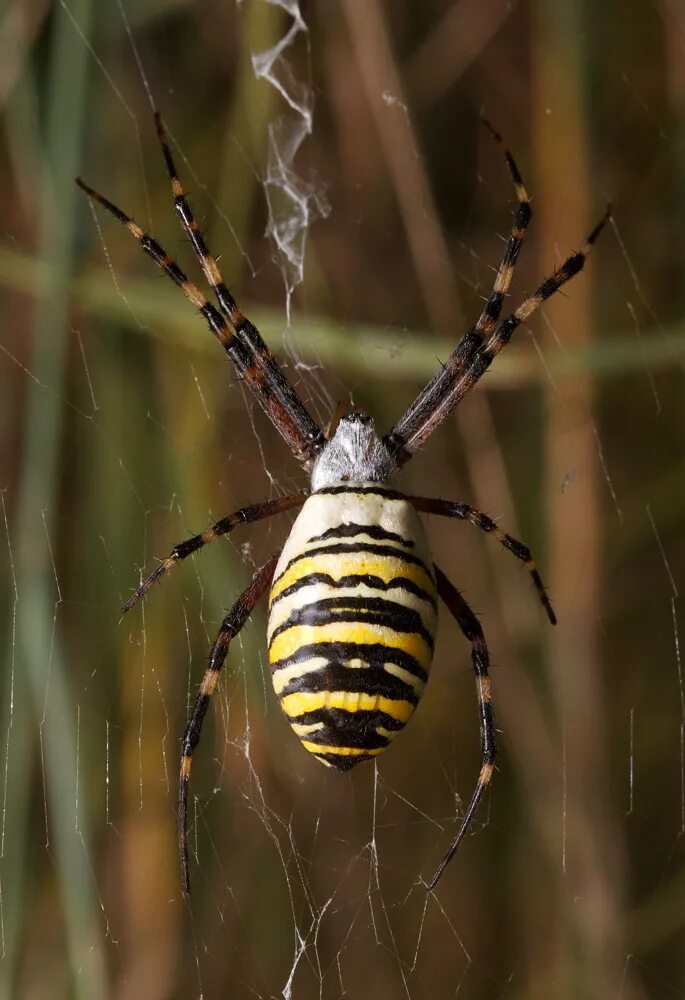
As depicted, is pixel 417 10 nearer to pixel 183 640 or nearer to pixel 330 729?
pixel 183 640

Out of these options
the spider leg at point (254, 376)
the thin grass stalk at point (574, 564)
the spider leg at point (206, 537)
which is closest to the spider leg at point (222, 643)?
the spider leg at point (206, 537)

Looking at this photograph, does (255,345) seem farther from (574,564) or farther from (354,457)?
(574,564)

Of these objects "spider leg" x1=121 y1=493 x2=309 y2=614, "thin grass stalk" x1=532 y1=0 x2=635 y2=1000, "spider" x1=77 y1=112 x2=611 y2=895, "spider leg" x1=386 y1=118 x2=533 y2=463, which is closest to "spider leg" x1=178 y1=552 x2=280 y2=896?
"spider" x1=77 y1=112 x2=611 y2=895

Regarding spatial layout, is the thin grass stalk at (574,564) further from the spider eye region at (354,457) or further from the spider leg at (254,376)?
the spider leg at (254,376)

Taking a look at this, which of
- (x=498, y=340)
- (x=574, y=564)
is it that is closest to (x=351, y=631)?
(x=498, y=340)

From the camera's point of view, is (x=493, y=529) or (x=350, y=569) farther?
(x=493, y=529)

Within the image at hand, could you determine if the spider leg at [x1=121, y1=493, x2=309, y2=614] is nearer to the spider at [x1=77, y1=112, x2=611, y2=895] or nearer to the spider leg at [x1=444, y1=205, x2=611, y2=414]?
the spider at [x1=77, y1=112, x2=611, y2=895]
